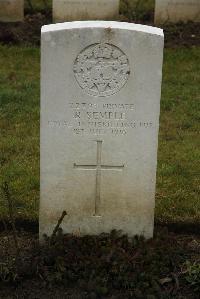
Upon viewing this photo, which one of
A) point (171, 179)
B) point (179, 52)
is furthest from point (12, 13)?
point (171, 179)

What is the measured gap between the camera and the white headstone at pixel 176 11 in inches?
400

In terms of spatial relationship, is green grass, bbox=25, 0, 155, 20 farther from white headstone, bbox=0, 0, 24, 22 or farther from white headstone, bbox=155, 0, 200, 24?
white headstone, bbox=0, 0, 24, 22

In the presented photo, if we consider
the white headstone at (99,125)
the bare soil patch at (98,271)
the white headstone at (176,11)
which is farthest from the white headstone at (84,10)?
the bare soil patch at (98,271)

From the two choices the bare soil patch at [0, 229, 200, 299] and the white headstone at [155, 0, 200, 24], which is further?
the white headstone at [155, 0, 200, 24]

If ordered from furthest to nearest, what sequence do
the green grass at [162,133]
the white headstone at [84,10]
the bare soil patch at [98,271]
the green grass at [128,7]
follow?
1. the green grass at [128,7]
2. the white headstone at [84,10]
3. the green grass at [162,133]
4. the bare soil patch at [98,271]

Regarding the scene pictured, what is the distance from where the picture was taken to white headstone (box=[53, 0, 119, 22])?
10.1 metres

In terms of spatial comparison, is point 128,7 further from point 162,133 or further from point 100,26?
point 100,26

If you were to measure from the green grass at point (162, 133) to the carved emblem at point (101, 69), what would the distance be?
1182 millimetres

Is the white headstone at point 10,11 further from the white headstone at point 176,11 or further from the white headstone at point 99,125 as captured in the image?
the white headstone at point 99,125

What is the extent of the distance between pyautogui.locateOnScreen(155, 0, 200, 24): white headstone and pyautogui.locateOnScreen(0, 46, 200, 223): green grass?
107cm

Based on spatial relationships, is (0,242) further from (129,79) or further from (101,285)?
(129,79)

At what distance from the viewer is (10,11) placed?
10.1 m

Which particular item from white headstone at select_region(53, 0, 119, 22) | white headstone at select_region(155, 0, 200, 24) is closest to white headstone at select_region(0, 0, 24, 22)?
white headstone at select_region(53, 0, 119, 22)

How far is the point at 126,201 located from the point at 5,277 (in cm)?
89
